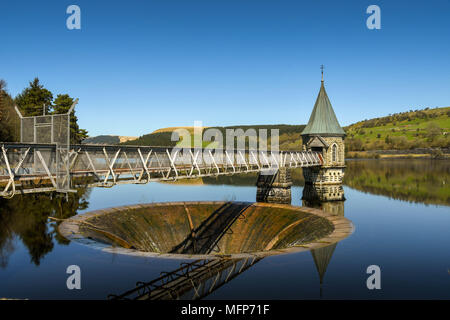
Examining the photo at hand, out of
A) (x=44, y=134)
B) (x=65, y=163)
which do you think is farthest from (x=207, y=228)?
(x=44, y=134)

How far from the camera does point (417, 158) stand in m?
131

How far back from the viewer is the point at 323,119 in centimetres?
5359

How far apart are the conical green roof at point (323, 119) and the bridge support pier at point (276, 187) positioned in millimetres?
11998

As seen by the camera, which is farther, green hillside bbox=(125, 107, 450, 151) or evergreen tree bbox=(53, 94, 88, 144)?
green hillside bbox=(125, 107, 450, 151)

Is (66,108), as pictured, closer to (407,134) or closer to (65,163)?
(65,163)

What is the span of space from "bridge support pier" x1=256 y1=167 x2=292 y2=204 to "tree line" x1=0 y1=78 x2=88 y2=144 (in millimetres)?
32432

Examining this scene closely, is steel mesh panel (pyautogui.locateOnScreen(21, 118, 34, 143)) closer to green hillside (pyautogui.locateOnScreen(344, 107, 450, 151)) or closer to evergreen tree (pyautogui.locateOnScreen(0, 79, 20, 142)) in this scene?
evergreen tree (pyautogui.locateOnScreen(0, 79, 20, 142))

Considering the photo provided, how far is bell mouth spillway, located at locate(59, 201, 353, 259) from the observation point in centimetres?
2195

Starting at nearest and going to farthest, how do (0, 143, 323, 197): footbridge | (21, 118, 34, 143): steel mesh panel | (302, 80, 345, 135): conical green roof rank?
1. (0, 143, 323, 197): footbridge
2. (21, 118, 34, 143): steel mesh panel
3. (302, 80, 345, 135): conical green roof

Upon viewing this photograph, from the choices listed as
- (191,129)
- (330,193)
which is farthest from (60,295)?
(191,129)

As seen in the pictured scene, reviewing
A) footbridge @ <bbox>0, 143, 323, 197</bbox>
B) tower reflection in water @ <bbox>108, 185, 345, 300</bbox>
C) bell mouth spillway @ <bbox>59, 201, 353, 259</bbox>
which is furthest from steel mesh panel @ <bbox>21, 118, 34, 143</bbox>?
tower reflection in water @ <bbox>108, 185, 345, 300</bbox>

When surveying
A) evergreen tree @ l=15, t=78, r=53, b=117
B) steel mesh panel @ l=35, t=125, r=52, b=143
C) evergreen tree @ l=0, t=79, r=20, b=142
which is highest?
evergreen tree @ l=15, t=78, r=53, b=117

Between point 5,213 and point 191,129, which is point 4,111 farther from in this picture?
point 191,129

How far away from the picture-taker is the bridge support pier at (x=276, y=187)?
43.7 metres
